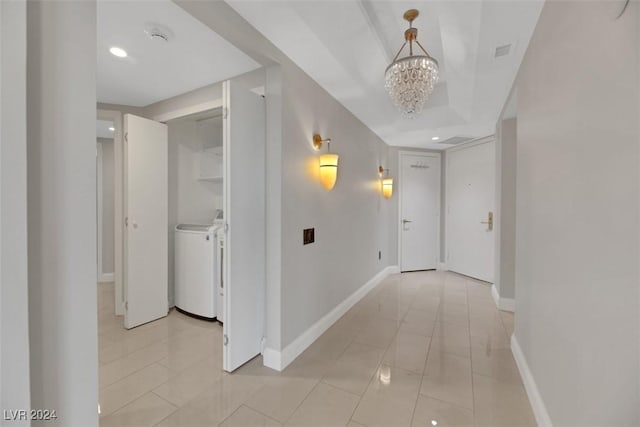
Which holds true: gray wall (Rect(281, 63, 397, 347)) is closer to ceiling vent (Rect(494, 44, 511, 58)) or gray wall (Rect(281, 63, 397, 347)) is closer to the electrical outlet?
the electrical outlet

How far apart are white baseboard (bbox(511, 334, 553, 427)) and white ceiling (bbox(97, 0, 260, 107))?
2.92 metres

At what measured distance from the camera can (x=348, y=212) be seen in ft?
10.1

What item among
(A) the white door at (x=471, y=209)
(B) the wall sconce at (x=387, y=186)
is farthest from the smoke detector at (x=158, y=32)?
(A) the white door at (x=471, y=209)

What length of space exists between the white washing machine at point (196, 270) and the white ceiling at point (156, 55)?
1423mm

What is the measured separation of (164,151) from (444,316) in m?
3.58

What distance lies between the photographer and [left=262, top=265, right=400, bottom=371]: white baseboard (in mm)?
1928

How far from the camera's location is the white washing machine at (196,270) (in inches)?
105

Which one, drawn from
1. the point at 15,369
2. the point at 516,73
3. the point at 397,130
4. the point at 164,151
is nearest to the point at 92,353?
the point at 15,369

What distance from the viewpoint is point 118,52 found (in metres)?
1.94

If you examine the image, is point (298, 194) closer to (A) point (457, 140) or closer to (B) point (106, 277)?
(A) point (457, 140)

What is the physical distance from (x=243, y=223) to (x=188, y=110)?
1564mm

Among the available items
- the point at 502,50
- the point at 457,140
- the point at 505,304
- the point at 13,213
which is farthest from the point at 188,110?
A: the point at 505,304

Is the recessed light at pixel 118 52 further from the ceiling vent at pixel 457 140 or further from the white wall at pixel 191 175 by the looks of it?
the ceiling vent at pixel 457 140

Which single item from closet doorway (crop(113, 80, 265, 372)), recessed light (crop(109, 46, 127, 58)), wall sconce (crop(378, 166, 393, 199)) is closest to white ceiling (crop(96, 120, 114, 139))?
closet doorway (crop(113, 80, 265, 372))
